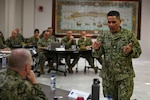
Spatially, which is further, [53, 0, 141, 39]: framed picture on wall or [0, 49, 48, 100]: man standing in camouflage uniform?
[53, 0, 141, 39]: framed picture on wall

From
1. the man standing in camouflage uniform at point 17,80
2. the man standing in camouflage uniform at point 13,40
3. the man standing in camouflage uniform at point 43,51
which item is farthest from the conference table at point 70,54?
the man standing in camouflage uniform at point 17,80

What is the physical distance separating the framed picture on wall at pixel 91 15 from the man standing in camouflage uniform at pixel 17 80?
10509 millimetres

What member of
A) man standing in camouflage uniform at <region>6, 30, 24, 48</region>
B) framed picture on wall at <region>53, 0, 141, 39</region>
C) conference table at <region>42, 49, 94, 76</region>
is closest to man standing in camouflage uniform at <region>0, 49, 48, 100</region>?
conference table at <region>42, 49, 94, 76</region>

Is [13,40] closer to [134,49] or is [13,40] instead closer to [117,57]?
[117,57]

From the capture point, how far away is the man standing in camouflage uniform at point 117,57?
11.1 ft

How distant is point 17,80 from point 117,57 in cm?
167

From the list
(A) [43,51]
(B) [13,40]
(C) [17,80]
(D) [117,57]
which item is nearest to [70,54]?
(A) [43,51]

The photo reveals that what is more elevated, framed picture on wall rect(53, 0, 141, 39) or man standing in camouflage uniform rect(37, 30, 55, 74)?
framed picture on wall rect(53, 0, 141, 39)

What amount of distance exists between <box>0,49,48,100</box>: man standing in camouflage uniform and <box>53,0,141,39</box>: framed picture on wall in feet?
34.5

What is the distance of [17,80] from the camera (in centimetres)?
197

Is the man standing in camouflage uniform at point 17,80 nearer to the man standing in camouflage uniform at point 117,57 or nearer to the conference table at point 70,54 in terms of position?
Answer: the man standing in camouflage uniform at point 117,57

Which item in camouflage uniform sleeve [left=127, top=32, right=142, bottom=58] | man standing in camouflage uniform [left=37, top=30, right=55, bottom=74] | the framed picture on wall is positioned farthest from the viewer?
the framed picture on wall

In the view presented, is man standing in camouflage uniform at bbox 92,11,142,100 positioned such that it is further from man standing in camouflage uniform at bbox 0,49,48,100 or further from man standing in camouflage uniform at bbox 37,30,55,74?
man standing in camouflage uniform at bbox 37,30,55,74

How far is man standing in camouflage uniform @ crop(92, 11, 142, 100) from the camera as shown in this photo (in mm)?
3371
